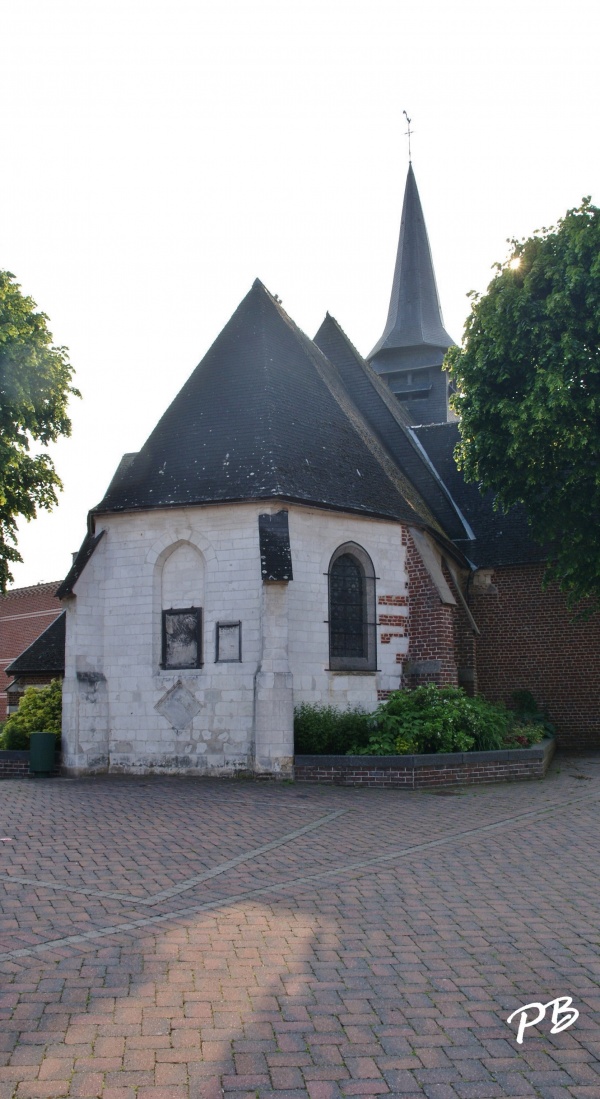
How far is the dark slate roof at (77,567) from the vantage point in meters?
16.9

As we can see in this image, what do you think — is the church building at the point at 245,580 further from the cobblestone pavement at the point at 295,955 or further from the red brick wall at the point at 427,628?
the cobblestone pavement at the point at 295,955

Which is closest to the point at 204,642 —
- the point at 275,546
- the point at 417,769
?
the point at 275,546

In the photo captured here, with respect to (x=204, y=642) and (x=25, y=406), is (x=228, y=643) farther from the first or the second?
(x=25, y=406)

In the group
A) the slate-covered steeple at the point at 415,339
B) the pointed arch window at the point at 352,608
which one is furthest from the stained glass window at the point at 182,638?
the slate-covered steeple at the point at 415,339

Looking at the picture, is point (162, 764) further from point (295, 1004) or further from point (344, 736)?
point (295, 1004)

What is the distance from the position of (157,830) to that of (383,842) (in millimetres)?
2686

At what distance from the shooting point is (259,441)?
17203mm

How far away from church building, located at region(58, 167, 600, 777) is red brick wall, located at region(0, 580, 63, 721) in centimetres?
2309

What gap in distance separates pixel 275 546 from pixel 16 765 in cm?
650

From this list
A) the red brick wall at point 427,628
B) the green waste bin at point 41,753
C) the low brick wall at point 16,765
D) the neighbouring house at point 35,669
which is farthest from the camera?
the neighbouring house at point 35,669

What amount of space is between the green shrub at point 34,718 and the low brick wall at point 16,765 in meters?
0.44

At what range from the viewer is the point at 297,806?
1255 centimetres

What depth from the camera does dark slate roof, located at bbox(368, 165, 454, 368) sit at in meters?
32.3

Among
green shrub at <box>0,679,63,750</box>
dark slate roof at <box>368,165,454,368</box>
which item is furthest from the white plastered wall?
dark slate roof at <box>368,165,454,368</box>
